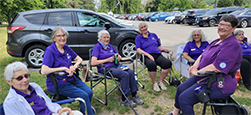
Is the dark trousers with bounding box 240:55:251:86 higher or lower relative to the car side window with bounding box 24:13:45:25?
lower

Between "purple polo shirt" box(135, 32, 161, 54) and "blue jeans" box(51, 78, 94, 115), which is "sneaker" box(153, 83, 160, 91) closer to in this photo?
"purple polo shirt" box(135, 32, 161, 54)

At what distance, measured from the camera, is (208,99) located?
213 cm

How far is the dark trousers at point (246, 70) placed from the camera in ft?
12.2

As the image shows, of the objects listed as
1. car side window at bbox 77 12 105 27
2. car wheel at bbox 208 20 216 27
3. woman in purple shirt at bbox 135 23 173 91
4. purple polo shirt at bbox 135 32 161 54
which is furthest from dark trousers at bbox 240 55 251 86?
car wheel at bbox 208 20 216 27

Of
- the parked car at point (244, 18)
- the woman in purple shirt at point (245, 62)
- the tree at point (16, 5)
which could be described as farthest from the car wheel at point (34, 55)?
the tree at point (16, 5)

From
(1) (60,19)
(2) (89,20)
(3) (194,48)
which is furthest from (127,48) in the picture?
(3) (194,48)

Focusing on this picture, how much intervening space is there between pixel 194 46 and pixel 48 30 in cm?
419

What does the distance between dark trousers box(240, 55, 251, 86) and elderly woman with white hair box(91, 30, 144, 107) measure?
7.71 ft

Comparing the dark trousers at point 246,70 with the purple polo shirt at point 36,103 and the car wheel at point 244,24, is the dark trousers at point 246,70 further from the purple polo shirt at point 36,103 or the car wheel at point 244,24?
the car wheel at point 244,24

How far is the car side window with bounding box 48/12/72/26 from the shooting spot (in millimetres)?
5395

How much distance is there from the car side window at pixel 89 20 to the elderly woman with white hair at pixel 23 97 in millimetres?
3886

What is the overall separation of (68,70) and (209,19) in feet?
52.8

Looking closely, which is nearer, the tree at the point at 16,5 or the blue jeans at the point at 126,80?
the blue jeans at the point at 126,80

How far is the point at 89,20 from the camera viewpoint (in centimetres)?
564
